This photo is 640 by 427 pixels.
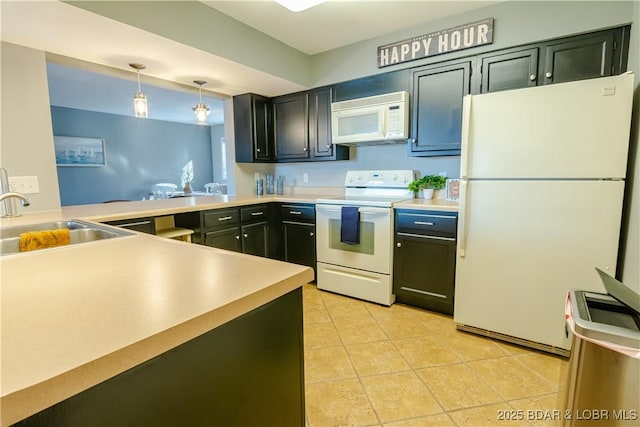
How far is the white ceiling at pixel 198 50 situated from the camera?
1.85 meters

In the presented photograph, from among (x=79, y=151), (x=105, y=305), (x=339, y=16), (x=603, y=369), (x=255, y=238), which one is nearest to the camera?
(x=105, y=305)

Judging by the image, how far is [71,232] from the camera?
1.58 meters

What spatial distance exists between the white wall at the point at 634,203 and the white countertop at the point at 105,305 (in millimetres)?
1896

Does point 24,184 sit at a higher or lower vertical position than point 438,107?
lower

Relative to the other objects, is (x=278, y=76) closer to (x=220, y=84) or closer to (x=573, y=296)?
(x=220, y=84)

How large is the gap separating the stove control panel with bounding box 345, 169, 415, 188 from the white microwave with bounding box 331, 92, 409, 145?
0.30m

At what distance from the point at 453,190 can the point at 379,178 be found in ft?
2.41

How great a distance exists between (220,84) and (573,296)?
3.22m

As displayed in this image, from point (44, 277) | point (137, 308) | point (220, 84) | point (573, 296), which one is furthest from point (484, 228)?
point (220, 84)

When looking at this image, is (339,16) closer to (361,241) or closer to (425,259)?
(361,241)

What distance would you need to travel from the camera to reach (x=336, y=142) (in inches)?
124

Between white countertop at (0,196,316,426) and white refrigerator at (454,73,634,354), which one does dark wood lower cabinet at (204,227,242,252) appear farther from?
white refrigerator at (454,73,634,354)

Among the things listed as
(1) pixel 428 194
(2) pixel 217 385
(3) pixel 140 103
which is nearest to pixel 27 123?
(3) pixel 140 103

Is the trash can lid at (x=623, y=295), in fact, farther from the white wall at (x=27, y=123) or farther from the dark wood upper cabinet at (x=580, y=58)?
the white wall at (x=27, y=123)
